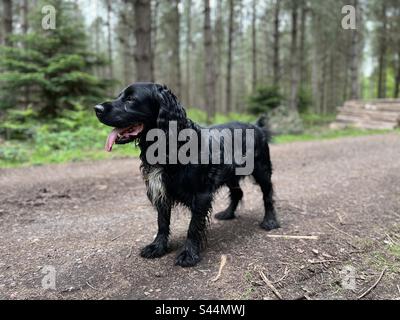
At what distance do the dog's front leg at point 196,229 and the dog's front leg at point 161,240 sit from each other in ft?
0.77

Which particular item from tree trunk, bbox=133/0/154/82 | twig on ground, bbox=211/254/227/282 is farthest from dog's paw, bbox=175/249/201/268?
tree trunk, bbox=133/0/154/82

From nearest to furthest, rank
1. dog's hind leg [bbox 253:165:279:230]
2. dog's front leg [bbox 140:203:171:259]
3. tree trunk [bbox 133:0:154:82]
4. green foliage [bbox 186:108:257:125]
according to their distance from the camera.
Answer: dog's front leg [bbox 140:203:171:259] < dog's hind leg [bbox 253:165:279:230] < tree trunk [bbox 133:0:154:82] < green foliage [bbox 186:108:257:125]

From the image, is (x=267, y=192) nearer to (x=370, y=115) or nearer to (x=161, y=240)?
(x=161, y=240)

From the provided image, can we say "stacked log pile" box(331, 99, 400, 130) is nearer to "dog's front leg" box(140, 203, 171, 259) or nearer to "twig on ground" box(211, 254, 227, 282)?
"twig on ground" box(211, 254, 227, 282)

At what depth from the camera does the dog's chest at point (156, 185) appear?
3.17 meters

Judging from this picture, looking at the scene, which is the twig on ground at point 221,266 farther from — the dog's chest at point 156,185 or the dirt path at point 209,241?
the dog's chest at point 156,185

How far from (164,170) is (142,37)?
7.88 m

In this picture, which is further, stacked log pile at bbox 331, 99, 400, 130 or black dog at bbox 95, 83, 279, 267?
stacked log pile at bbox 331, 99, 400, 130

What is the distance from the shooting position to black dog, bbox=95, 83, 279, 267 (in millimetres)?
2967

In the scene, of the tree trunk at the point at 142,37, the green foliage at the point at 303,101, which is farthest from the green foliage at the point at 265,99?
the tree trunk at the point at 142,37

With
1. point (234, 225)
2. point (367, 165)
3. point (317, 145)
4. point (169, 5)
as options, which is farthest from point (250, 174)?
point (169, 5)

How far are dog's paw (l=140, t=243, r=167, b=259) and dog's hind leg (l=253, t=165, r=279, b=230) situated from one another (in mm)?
1275
